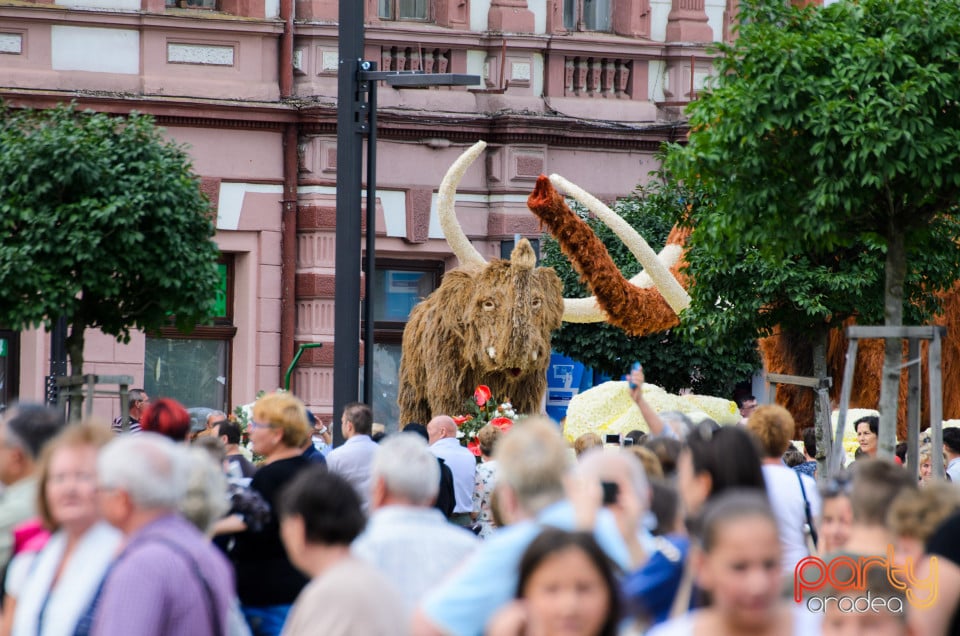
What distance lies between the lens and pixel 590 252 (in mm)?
11750

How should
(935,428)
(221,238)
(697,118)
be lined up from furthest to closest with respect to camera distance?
(221,238) → (697,118) → (935,428)

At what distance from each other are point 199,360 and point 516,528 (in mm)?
12765

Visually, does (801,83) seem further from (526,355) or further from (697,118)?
(526,355)

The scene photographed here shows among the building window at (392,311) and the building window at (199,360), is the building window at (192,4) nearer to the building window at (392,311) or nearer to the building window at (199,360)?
the building window at (199,360)

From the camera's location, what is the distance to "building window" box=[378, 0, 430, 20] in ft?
56.7

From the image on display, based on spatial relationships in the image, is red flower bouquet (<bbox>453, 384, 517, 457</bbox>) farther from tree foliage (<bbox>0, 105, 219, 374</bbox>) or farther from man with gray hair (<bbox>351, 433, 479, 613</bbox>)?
man with gray hair (<bbox>351, 433, 479, 613</bbox>)

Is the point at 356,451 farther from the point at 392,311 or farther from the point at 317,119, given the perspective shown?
the point at 392,311

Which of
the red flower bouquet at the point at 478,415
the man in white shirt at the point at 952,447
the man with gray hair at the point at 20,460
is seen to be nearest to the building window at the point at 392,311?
the red flower bouquet at the point at 478,415

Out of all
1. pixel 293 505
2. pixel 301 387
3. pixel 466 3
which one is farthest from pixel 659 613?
pixel 466 3

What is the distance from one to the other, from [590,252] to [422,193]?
5662 millimetres

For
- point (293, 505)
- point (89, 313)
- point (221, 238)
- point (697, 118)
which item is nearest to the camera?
point (293, 505)

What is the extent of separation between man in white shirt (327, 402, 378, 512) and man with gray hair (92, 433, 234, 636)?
381 centimetres

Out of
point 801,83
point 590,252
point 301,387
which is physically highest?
point 801,83

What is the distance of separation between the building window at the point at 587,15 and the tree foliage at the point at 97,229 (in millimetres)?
8619
